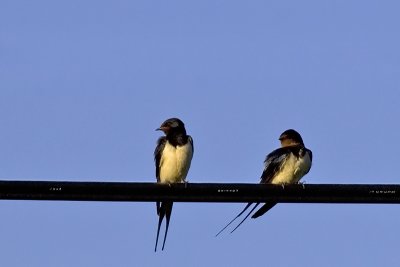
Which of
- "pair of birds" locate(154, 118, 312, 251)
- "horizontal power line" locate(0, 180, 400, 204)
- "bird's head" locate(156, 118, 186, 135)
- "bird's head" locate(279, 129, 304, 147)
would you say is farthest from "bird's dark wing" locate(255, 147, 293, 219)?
"horizontal power line" locate(0, 180, 400, 204)

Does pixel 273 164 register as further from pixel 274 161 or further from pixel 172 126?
pixel 172 126

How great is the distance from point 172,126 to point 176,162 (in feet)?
1.33

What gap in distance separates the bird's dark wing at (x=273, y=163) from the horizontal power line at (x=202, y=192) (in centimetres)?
422

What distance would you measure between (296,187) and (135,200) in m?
0.89

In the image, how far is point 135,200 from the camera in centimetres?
Result: 612

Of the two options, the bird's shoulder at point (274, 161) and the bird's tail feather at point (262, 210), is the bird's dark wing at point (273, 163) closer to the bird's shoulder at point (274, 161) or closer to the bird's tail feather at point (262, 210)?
the bird's shoulder at point (274, 161)

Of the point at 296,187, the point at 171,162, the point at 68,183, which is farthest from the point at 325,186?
the point at 171,162

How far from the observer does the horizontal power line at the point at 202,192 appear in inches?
234

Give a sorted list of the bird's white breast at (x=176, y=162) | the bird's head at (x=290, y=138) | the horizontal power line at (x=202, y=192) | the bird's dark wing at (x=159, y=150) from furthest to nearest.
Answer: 1. the bird's head at (x=290, y=138)
2. the bird's dark wing at (x=159, y=150)
3. the bird's white breast at (x=176, y=162)
4. the horizontal power line at (x=202, y=192)

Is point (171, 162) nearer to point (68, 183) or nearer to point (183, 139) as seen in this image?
point (183, 139)

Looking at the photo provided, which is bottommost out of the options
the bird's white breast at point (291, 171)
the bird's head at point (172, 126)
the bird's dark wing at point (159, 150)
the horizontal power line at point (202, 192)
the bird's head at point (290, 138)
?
the horizontal power line at point (202, 192)

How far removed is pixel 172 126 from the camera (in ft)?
35.0

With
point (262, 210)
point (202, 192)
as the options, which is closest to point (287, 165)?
point (262, 210)

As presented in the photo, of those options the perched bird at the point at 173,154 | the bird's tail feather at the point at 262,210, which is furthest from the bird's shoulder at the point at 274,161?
the bird's tail feather at the point at 262,210
